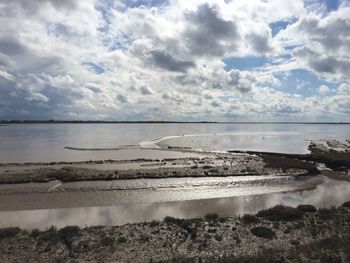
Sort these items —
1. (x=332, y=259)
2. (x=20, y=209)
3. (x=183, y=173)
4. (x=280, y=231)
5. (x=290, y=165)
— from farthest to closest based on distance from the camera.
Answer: (x=290, y=165) < (x=183, y=173) < (x=20, y=209) < (x=280, y=231) < (x=332, y=259)

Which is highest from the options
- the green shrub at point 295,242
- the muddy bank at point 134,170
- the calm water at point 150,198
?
the green shrub at point 295,242

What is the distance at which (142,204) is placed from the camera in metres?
29.0

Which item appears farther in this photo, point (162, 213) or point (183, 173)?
point (183, 173)

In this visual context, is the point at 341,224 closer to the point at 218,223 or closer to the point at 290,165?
the point at 218,223

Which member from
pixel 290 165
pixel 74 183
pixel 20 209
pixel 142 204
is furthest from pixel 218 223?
pixel 290 165

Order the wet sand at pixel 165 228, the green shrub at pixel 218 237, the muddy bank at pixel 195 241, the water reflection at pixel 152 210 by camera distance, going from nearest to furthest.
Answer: the muddy bank at pixel 195 241
the wet sand at pixel 165 228
the green shrub at pixel 218 237
the water reflection at pixel 152 210

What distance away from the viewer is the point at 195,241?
59.7ft

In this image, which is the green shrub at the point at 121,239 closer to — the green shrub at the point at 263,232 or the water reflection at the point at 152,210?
the water reflection at the point at 152,210

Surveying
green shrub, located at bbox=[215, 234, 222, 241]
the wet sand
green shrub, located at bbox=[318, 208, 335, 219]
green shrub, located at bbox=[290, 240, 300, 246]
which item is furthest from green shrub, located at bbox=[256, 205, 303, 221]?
green shrub, located at bbox=[215, 234, 222, 241]

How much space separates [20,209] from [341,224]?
24.1m

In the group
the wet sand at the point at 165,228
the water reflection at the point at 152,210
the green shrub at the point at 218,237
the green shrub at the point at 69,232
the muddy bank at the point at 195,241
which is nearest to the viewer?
the muddy bank at the point at 195,241

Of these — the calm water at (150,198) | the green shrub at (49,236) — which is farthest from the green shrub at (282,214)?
the green shrub at (49,236)

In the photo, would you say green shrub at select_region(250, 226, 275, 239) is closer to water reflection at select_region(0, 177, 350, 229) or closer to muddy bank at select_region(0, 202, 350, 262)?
muddy bank at select_region(0, 202, 350, 262)

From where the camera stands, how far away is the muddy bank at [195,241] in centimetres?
1600
